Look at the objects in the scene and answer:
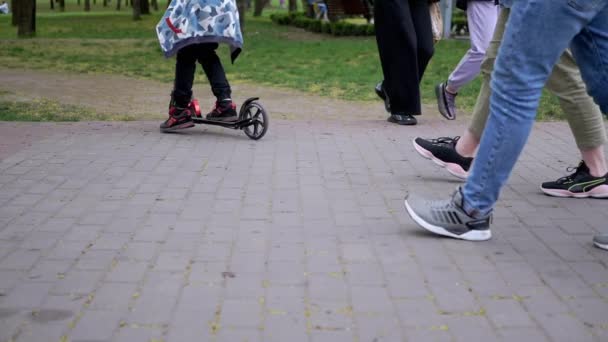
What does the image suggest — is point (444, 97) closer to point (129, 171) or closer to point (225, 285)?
point (129, 171)

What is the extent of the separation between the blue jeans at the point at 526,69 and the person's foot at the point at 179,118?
349cm

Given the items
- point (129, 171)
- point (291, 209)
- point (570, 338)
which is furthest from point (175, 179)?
point (570, 338)

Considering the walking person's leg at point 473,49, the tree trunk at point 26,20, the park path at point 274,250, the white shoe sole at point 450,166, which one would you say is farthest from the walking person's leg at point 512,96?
the tree trunk at point 26,20

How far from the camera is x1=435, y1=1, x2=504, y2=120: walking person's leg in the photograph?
7125 mm

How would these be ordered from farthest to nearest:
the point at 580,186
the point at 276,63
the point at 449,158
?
the point at 276,63 → the point at 449,158 → the point at 580,186

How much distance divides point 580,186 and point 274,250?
1971 millimetres

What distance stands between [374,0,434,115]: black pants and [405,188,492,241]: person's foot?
9.78ft

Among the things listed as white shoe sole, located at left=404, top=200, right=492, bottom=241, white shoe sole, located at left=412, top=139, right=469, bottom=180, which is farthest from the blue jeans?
white shoe sole, located at left=412, top=139, right=469, bottom=180

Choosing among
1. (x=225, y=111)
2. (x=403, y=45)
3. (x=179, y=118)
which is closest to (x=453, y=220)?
(x=403, y=45)

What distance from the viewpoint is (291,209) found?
188 inches

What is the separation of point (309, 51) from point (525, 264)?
535 inches

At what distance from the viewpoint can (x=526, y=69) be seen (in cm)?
382

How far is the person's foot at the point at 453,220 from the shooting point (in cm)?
412

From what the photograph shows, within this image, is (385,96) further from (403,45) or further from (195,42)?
(195,42)
